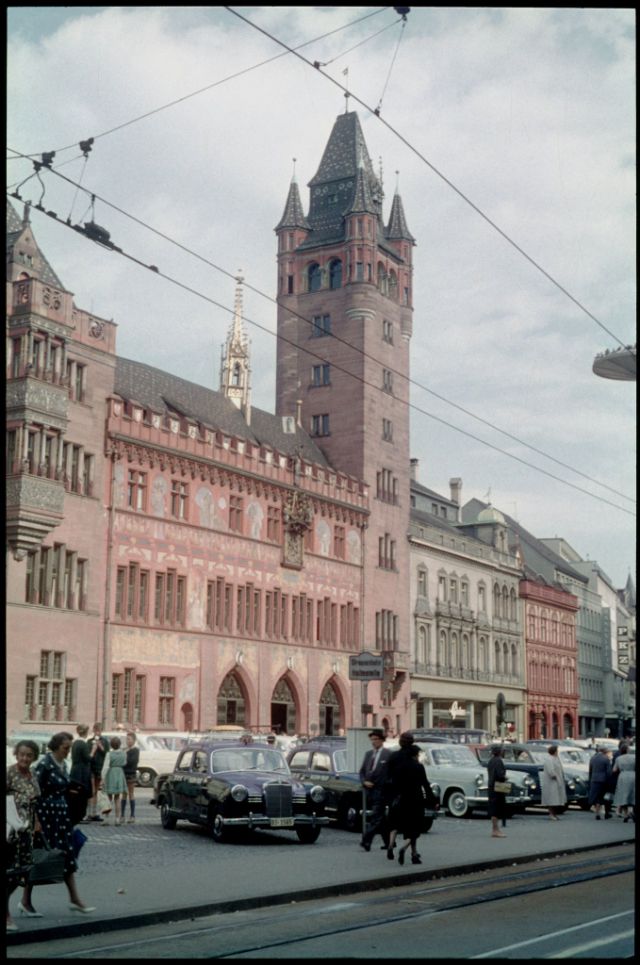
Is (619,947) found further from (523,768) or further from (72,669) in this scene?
(72,669)

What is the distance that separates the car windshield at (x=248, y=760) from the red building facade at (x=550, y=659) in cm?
6344

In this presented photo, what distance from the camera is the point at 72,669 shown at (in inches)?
1718

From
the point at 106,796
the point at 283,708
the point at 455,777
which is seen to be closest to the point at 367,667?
the point at 106,796

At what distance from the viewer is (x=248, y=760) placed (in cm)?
2169

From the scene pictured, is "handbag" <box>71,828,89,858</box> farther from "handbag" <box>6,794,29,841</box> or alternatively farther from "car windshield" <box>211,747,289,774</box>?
"car windshield" <box>211,747,289,774</box>

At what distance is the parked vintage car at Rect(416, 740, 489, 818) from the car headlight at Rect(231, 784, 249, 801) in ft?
24.4

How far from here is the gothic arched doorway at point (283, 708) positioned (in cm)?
5591

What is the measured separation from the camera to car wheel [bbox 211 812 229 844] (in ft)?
67.2

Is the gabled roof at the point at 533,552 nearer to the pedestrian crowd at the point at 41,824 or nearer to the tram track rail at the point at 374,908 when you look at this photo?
the tram track rail at the point at 374,908

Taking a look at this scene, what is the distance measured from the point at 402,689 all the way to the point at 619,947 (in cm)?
5614

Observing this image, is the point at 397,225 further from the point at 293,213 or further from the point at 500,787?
the point at 500,787

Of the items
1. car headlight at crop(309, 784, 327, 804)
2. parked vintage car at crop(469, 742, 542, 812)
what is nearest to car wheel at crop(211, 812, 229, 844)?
car headlight at crop(309, 784, 327, 804)

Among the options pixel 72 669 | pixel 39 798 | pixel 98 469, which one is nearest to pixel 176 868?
pixel 39 798

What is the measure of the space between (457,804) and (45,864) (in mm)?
17180
